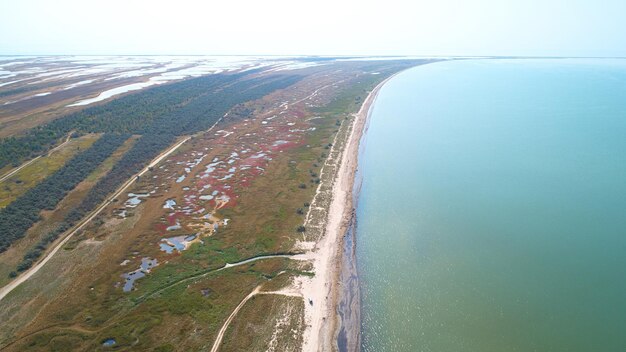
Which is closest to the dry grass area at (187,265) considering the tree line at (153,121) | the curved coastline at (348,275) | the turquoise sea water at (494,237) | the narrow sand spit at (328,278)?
the narrow sand spit at (328,278)

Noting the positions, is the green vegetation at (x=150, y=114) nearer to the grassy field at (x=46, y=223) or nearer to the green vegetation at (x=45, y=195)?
the green vegetation at (x=45, y=195)

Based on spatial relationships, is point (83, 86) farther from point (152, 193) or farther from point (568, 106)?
point (568, 106)

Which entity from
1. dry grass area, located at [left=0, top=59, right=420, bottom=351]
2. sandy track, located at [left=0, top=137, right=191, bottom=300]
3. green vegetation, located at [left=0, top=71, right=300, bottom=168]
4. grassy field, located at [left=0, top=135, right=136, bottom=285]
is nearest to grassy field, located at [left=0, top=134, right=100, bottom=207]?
green vegetation, located at [left=0, top=71, right=300, bottom=168]

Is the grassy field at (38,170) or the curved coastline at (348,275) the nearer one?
the curved coastline at (348,275)

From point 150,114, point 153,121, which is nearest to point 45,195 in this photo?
point 153,121

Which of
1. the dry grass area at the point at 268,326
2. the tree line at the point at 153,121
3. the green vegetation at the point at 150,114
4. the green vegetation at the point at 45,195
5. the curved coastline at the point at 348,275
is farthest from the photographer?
the green vegetation at the point at 150,114

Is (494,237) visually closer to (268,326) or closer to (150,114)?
(268,326)
